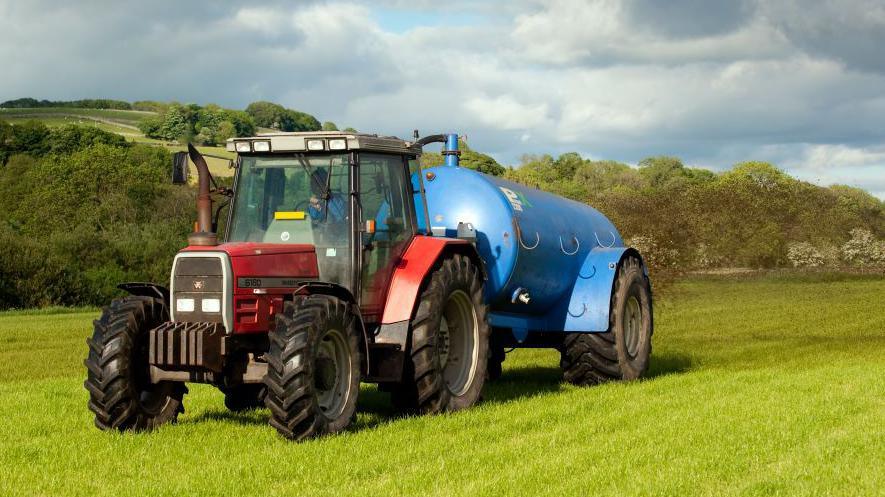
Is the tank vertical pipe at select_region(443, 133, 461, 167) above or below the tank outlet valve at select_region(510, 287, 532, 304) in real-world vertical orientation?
above

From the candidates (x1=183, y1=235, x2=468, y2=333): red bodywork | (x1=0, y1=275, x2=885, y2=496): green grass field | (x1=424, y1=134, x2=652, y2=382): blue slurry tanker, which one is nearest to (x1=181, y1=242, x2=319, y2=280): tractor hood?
→ (x1=183, y1=235, x2=468, y2=333): red bodywork

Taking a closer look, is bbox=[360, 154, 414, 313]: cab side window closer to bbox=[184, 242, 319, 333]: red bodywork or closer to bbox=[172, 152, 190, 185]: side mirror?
bbox=[184, 242, 319, 333]: red bodywork

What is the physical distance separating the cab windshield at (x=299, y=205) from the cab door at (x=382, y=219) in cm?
21

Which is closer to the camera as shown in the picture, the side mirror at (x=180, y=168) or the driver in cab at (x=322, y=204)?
the side mirror at (x=180, y=168)

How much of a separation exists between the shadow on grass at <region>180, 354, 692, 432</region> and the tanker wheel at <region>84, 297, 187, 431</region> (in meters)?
1.00

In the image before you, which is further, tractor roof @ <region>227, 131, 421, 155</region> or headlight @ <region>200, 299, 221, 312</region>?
tractor roof @ <region>227, 131, 421, 155</region>

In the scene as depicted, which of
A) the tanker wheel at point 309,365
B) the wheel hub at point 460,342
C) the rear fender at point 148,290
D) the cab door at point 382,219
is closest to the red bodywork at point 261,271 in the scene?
the tanker wheel at point 309,365

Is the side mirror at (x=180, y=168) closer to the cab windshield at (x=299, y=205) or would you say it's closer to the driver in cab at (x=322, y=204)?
the cab windshield at (x=299, y=205)

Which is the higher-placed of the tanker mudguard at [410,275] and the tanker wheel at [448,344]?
the tanker mudguard at [410,275]

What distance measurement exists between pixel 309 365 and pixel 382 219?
215 centimetres

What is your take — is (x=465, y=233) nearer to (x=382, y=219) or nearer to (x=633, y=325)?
(x=382, y=219)

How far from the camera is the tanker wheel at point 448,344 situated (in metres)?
10.5

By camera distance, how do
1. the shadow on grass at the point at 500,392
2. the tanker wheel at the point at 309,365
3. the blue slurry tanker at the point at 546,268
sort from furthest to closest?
the blue slurry tanker at the point at 546,268 < the shadow on grass at the point at 500,392 < the tanker wheel at the point at 309,365

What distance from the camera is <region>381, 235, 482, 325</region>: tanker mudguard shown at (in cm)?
1055
